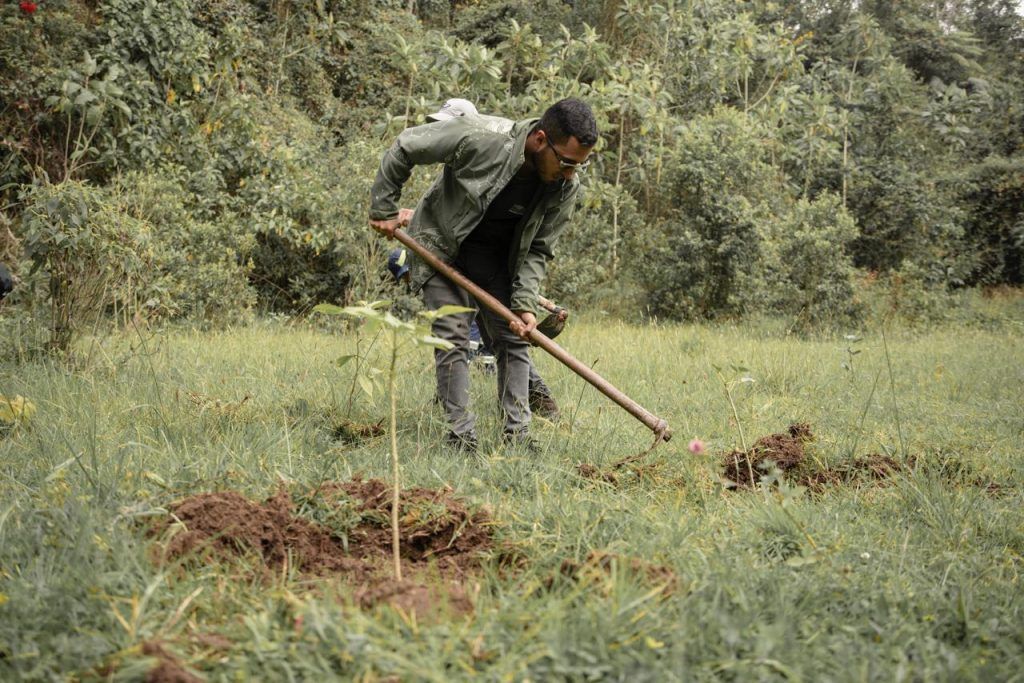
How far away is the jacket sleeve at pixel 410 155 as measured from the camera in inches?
165

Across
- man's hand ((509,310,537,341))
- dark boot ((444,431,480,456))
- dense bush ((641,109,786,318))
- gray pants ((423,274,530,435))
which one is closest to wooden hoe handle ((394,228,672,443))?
man's hand ((509,310,537,341))

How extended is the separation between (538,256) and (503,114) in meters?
5.88

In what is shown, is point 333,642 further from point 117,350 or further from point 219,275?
point 219,275

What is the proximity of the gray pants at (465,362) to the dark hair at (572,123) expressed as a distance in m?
0.94

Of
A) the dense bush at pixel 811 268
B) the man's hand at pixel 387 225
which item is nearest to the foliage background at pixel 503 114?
the dense bush at pixel 811 268

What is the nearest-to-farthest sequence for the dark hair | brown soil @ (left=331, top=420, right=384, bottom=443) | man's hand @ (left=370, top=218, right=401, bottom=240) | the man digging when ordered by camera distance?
the dark hair
the man digging
brown soil @ (left=331, top=420, right=384, bottom=443)
man's hand @ (left=370, top=218, right=401, bottom=240)

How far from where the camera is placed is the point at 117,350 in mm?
5492

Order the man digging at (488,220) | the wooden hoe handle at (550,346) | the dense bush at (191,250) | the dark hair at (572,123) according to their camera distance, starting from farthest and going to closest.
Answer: the dense bush at (191,250) → the man digging at (488,220) → the wooden hoe handle at (550,346) → the dark hair at (572,123)

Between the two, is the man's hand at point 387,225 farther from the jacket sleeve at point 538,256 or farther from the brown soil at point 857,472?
the brown soil at point 857,472

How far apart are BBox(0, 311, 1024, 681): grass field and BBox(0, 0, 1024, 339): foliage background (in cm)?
214

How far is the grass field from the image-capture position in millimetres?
2076

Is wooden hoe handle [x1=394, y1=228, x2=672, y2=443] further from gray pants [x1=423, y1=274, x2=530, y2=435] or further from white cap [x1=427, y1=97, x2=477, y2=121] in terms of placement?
white cap [x1=427, y1=97, x2=477, y2=121]

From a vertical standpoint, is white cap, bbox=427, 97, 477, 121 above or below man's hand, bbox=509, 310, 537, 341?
above

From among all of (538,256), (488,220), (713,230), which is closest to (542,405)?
(538,256)
